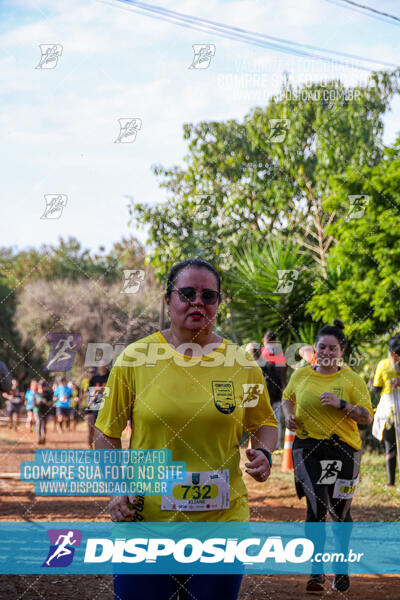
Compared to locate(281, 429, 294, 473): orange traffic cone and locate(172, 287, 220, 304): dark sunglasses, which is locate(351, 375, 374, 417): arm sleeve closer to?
locate(172, 287, 220, 304): dark sunglasses

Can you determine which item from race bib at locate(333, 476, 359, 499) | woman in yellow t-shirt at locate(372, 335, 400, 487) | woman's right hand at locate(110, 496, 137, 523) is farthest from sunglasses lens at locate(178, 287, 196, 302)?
woman in yellow t-shirt at locate(372, 335, 400, 487)

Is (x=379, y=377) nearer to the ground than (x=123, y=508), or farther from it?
farther from it

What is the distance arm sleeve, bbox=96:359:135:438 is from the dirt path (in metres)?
2.33

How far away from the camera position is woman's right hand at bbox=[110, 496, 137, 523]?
2.88 m

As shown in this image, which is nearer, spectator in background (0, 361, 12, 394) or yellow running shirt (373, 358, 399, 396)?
spectator in background (0, 361, 12, 394)

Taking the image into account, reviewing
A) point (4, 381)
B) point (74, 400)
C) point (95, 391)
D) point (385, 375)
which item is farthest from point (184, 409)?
point (74, 400)

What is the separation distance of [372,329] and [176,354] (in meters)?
9.99

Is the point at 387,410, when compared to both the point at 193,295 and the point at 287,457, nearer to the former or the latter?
the point at 287,457

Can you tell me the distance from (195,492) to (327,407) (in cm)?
284

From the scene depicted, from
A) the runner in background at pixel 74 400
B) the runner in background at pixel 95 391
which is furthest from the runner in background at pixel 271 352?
the runner in background at pixel 74 400

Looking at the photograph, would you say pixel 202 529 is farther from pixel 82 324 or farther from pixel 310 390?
pixel 82 324

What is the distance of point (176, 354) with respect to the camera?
118 inches

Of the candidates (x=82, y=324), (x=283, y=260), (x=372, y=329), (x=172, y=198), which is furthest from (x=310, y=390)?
(x=82, y=324)

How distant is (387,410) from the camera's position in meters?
9.73
